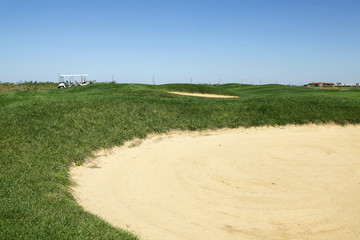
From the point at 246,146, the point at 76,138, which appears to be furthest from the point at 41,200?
the point at 246,146

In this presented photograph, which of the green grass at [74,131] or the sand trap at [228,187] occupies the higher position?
the green grass at [74,131]

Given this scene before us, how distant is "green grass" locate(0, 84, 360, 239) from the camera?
5.04 m

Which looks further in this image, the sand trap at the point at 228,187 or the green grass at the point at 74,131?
the sand trap at the point at 228,187

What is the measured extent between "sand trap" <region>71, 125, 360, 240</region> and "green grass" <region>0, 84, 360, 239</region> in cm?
67

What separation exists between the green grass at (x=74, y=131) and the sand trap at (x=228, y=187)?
667mm

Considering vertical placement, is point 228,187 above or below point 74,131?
below

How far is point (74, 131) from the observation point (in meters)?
10.9

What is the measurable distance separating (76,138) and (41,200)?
467cm

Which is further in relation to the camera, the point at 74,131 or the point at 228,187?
the point at 74,131

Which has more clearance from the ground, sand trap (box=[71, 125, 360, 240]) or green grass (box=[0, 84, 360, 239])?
green grass (box=[0, 84, 360, 239])

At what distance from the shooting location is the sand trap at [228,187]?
5.73 metres

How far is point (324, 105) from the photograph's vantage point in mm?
15641

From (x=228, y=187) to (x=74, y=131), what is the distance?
20.3ft

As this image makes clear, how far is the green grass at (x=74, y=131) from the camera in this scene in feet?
16.5
